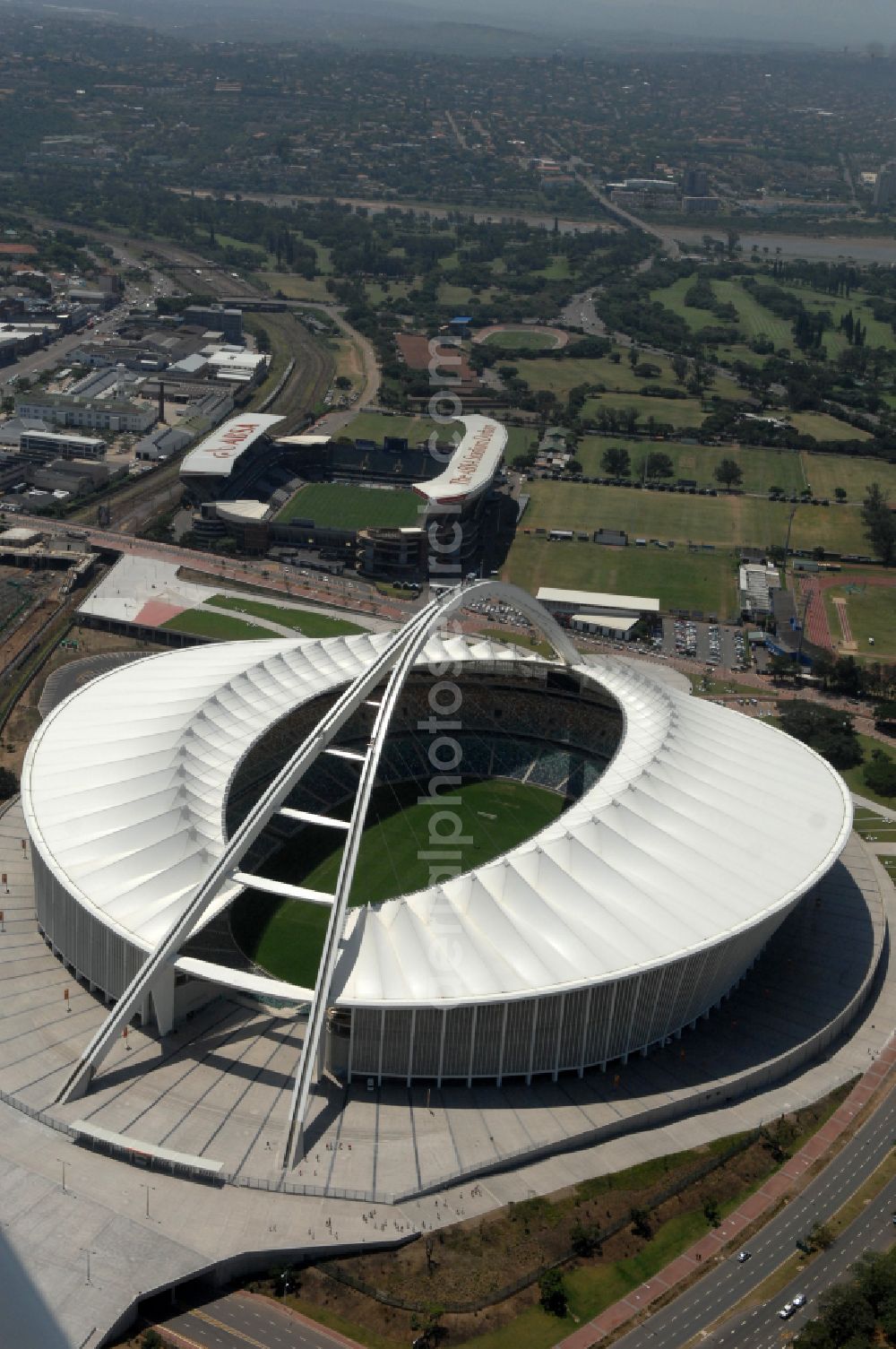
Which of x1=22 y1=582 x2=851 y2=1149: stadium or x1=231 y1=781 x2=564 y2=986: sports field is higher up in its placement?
x1=22 y1=582 x2=851 y2=1149: stadium

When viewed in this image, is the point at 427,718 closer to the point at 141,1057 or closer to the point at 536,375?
the point at 141,1057

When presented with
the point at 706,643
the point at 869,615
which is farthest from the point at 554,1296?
the point at 869,615

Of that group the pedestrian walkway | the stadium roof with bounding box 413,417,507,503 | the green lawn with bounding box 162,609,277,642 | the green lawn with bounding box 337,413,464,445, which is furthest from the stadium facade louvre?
the green lawn with bounding box 337,413,464,445

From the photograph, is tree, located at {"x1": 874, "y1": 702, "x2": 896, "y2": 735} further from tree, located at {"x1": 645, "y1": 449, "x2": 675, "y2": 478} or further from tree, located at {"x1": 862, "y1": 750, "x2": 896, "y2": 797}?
tree, located at {"x1": 645, "y1": 449, "x2": 675, "y2": 478}

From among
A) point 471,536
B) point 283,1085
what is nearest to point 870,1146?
point 283,1085

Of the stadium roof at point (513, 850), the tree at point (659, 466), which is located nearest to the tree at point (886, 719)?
the stadium roof at point (513, 850)

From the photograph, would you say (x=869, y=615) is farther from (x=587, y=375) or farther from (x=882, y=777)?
(x=587, y=375)
